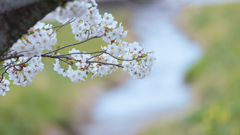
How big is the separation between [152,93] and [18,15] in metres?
4.93

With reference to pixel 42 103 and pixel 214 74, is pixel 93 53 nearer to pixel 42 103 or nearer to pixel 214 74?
pixel 42 103

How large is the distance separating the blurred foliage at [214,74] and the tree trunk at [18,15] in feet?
10.4

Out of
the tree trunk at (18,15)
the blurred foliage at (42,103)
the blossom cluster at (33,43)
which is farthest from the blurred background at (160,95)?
the tree trunk at (18,15)

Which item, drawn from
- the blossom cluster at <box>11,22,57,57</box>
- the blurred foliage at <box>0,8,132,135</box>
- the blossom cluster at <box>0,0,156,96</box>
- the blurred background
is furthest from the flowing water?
the blossom cluster at <box>11,22,57,57</box>

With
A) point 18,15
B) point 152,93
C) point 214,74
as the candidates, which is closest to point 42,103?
point 152,93

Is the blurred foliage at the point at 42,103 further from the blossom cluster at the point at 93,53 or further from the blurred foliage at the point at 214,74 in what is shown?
the blossom cluster at the point at 93,53

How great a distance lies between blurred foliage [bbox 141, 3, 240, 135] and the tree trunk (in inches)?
124

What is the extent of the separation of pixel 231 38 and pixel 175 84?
1799 mm

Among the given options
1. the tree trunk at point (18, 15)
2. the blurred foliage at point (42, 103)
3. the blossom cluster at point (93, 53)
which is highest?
the blurred foliage at point (42, 103)

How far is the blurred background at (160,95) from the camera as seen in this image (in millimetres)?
4098

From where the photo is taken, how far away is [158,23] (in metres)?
9.14

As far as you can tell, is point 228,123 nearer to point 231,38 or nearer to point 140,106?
point 140,106

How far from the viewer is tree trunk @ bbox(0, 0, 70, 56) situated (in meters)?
0.90

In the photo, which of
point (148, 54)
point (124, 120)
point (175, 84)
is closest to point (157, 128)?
point (124, 120)
